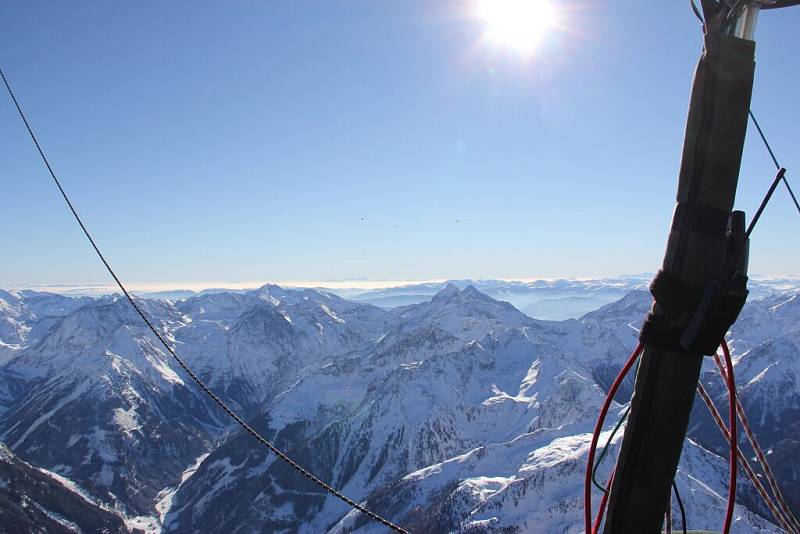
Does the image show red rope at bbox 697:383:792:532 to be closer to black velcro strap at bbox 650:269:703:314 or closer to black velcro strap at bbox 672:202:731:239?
black velcro strap at bbox 650:269:703:314

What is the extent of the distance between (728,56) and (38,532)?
226532 mm

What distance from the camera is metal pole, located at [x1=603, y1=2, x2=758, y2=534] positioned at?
4.14 metres

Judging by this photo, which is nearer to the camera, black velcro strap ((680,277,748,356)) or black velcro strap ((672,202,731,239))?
black velcro strap ((680,277,748,356))

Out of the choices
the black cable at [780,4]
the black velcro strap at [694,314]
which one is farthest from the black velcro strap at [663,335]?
the black cable at [780,4]

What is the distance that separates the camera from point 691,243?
Answer: 4156mm

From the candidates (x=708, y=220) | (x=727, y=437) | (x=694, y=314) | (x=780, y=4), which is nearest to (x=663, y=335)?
(x=694, y=314)

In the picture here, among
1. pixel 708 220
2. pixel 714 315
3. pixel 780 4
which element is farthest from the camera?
pixel 780 4

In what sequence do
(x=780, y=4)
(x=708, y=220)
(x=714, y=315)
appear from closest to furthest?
(x=714, y=315) → (x=708, y=220) → (x=780, y=4)

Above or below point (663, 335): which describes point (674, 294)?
above

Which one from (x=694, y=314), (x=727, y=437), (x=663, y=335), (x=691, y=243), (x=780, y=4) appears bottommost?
(x=727, y=437)

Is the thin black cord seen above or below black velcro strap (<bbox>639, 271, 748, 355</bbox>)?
above

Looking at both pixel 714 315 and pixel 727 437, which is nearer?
pixel 714 315

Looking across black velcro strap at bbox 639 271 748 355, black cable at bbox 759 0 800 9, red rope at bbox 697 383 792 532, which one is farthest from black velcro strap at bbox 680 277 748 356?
black cable at bbox 759 0 800 9

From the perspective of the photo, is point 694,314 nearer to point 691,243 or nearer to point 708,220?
point 691,243
